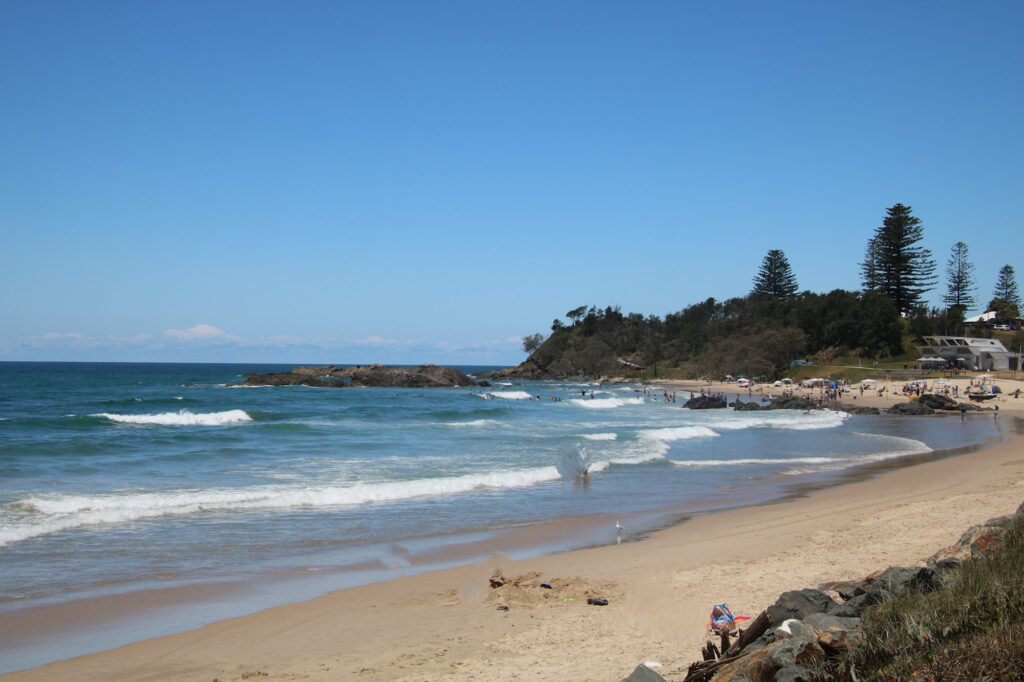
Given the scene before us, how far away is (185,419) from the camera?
3838 cm

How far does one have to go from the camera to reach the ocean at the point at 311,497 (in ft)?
29.8

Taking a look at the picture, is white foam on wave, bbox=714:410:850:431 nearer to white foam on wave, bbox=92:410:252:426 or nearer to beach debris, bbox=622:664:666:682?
white foam on wave, bbox=92:410:252:426

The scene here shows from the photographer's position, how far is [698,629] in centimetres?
733

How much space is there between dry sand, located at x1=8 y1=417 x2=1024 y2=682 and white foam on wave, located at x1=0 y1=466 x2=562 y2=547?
6.24 meters

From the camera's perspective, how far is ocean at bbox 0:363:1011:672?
9.09 metres

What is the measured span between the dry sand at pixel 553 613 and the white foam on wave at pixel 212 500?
20.5 feet

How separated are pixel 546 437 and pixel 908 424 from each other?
21.9 meters

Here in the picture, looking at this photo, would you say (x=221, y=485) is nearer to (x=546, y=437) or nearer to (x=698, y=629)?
(x=698, y=629)

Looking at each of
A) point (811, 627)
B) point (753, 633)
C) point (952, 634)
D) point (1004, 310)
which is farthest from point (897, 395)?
point (1004, 310)

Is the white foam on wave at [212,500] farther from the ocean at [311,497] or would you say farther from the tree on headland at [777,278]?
the tree on headland at [777,278]

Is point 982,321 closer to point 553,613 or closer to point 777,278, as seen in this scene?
point 777,278

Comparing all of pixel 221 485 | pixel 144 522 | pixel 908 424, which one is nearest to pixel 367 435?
pixel 221 485

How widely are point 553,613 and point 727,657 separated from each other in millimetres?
3188

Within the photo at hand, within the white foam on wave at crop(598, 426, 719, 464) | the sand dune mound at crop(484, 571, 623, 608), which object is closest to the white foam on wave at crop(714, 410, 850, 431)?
the white foam on wave at crop(598, 426, 719, 464)
